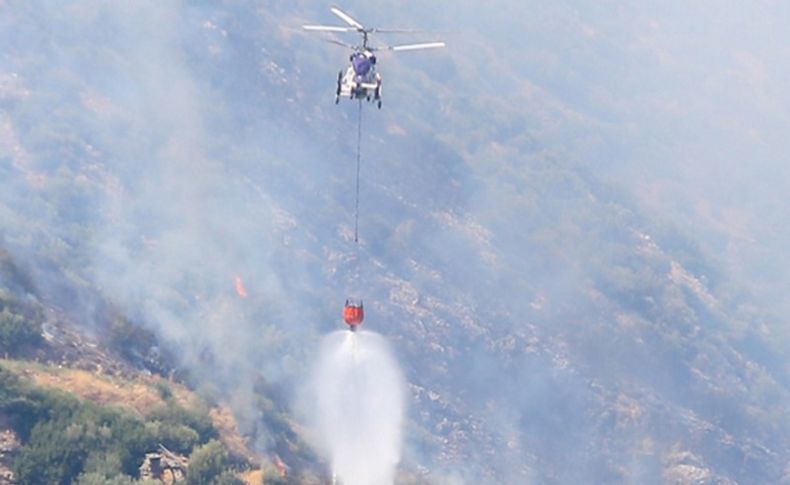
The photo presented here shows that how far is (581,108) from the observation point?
12544cm

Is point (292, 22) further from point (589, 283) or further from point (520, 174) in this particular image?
point (589, 283)

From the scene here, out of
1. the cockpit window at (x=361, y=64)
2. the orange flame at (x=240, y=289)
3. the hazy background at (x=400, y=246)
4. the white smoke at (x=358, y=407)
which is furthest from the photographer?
the orange flame at (x=240, y=289)

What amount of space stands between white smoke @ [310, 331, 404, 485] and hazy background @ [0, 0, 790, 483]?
1559 millimetres

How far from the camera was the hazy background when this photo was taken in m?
68.3

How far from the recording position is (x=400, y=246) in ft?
271

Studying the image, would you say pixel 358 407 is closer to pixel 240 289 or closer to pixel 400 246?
pixel 240 289

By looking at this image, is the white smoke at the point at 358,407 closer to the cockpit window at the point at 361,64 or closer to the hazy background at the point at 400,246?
the hazy background at the point at 400,246

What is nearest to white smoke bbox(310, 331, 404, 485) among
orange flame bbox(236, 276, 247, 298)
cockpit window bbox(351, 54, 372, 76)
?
orange flame bbox(236, 276, 247, 298)

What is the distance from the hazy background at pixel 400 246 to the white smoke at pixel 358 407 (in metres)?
1.56

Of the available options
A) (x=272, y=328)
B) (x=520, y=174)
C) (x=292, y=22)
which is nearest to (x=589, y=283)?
(x=520, y=174)

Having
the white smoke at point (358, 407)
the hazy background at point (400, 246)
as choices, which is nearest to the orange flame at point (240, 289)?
the hazy background at point (400, 246)

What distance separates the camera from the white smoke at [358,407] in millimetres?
59031

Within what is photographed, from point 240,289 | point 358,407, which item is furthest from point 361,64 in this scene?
point 240,289

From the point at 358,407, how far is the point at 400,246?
803 inches
